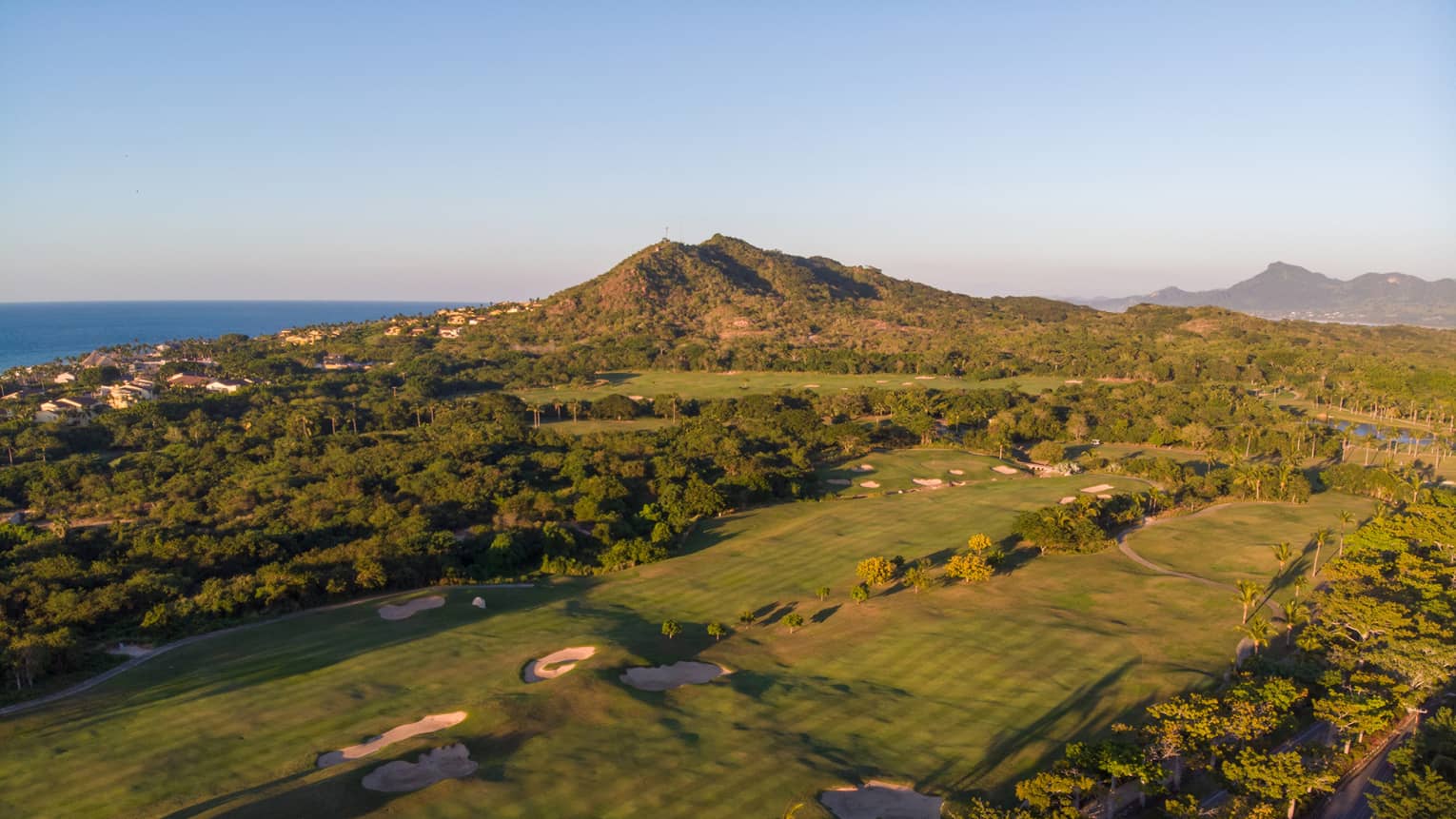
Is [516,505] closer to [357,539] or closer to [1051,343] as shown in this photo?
[357,539]

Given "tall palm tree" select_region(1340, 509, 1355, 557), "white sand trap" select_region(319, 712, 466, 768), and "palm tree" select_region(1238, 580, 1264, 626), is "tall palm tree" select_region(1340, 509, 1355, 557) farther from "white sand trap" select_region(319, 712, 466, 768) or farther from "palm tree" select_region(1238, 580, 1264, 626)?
"white sand trap" select_region(319, 712, 466, 768)

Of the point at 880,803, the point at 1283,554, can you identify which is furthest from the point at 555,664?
the point at 1283,554

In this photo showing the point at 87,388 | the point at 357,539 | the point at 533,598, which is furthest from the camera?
the point at 87,388

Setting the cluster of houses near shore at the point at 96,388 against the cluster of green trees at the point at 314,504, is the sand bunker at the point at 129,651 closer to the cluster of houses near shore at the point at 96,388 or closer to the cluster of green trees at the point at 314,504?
the cluster of green trees at the point at 314,504

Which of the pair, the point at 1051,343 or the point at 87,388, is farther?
the point at 1051,343

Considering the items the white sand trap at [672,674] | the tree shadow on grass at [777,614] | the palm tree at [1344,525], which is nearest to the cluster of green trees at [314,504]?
the tree shadow on grass at [777,614]

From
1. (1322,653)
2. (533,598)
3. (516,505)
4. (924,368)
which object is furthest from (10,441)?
(924,368)
